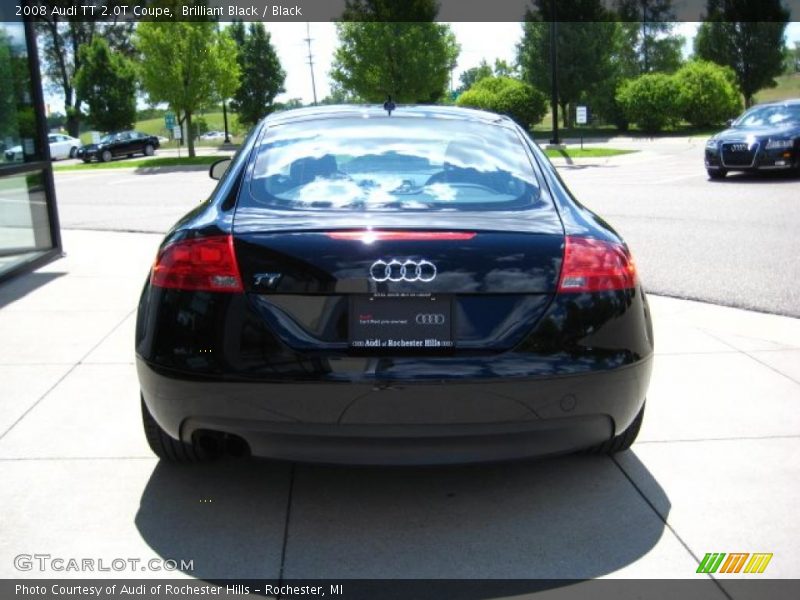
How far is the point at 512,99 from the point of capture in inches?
1682

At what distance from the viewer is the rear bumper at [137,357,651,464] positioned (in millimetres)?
2889

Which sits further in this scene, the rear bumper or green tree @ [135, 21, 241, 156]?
green tree @ [135, 21, 241, 156]

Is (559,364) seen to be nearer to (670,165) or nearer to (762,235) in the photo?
(762,235)

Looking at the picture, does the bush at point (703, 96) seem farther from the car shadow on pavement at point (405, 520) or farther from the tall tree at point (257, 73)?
the car shadow on pavement at point (405, 520)

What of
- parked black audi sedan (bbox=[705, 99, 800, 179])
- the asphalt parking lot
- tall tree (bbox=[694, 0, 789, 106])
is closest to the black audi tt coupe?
the asphalt parking lot

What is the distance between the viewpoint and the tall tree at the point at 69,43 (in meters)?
63.0

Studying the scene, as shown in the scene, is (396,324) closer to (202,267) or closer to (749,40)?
(202,267)

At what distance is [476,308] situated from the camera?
2.94m

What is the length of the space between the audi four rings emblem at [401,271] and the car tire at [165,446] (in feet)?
3.78

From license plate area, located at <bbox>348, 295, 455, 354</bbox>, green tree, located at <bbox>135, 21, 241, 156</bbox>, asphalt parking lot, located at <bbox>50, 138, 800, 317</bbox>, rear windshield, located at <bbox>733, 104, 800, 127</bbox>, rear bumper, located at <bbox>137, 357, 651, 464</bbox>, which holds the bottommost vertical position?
asphalt parking lot, located at <bbox>50, 138, 800, 317</bbox>

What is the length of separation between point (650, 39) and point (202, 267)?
73983mm

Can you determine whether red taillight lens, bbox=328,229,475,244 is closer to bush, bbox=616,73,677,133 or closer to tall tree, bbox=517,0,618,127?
bush, bbox=616,73,677,133

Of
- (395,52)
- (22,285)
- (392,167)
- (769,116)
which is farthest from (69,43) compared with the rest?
(392,167)
